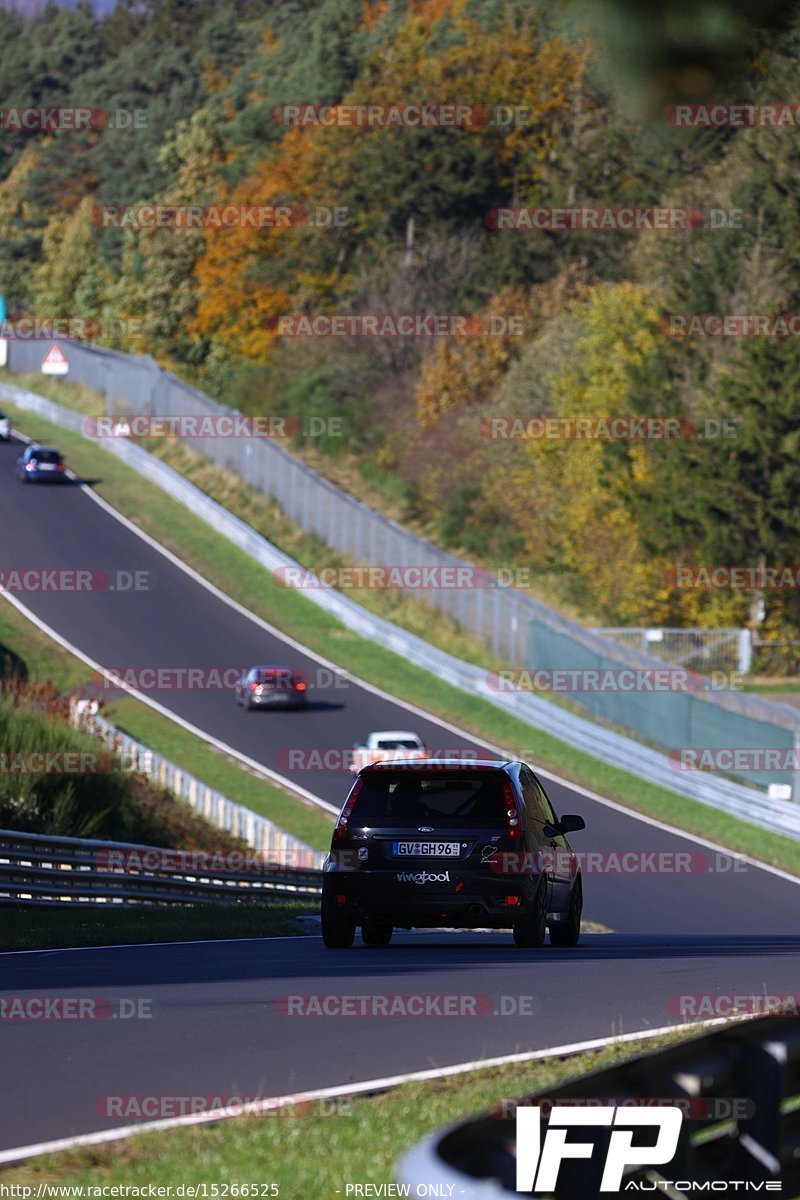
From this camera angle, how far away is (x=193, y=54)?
14412cm

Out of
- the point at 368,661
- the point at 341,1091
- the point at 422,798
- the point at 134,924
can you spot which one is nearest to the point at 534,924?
the point at 422,798

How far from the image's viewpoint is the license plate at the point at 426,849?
14383 millimetres

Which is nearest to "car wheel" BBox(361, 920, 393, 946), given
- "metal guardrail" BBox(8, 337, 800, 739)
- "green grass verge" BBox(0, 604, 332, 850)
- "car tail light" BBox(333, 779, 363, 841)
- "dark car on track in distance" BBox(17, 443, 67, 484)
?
"car tail light" BBox(333, 779, 363, 841)

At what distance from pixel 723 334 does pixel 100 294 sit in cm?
5394

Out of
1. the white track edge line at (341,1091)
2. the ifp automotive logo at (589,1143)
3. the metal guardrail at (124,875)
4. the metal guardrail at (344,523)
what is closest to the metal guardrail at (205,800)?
the metal guardrail at (124,875)

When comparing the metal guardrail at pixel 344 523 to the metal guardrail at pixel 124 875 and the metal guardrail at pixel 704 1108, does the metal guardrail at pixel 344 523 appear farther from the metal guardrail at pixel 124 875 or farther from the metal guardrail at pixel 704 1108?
the metal guardrail at pixel 704 1108

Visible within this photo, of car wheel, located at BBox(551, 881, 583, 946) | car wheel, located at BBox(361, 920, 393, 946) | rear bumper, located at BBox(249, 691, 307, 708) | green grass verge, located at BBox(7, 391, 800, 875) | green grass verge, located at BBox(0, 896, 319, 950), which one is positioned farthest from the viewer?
rear bumper, located at BBox(249, 691, 307, 708)

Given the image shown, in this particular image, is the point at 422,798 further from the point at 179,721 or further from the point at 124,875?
the point at 179,721

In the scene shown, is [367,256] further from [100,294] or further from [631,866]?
[631,866]

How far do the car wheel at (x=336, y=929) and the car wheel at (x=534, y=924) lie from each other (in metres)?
1.38

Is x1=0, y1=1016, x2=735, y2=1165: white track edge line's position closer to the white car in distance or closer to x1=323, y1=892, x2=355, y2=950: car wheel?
x1=323, y1=892, x2=355, y2=950: car wheel

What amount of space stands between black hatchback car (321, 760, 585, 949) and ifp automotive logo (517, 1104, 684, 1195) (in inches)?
382

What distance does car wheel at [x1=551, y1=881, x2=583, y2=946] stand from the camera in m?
16.4

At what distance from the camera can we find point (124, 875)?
70.6ft
